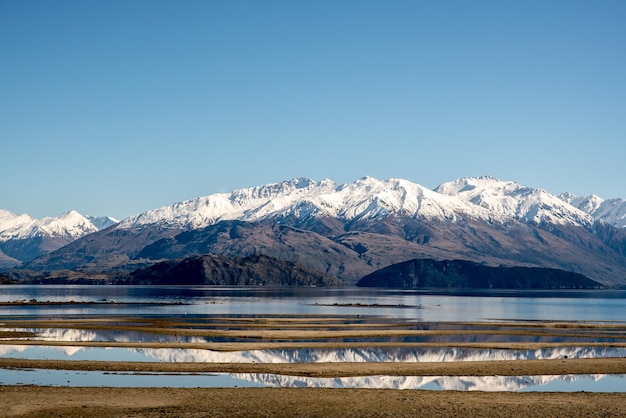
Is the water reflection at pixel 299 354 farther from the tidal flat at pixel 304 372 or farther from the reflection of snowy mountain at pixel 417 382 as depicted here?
the reflection of snowy mountain at pixel 417 382

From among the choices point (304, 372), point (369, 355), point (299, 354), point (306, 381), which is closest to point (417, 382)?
point (306, 381)

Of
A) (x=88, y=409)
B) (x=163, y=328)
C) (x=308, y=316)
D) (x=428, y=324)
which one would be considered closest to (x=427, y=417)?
(x=88, y=409)

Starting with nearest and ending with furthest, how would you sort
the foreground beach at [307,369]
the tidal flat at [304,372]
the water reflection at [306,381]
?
the foreground beach at [307,369]
the tidal flat at [304,372]
the water reflection at [306,381]

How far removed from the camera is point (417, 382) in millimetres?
62156

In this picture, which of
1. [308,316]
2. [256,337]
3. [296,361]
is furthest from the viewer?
[308,316]

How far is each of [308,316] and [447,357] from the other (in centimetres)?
7187

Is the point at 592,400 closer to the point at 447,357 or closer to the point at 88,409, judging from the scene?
the point at 447,357

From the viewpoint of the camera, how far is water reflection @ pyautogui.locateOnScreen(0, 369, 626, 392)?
58938mm

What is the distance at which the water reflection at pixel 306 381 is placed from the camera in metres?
58.9

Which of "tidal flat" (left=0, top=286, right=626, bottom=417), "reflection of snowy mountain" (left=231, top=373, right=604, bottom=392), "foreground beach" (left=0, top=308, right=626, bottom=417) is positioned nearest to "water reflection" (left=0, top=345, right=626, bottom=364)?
"tidal flat" (left=0, top=286, right=626, bottom=417)

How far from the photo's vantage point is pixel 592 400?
53062mm

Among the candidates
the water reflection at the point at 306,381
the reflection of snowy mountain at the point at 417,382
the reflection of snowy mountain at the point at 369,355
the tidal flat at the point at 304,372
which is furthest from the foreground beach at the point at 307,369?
the reflection of snowy mountain at the point at 369,355

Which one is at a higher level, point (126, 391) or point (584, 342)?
point (126, 391)

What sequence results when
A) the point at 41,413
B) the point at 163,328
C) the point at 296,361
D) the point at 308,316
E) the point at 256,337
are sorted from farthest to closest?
the point at 308,316, the point at 163,328, the point at 256,337, the point at 296,361, the point at 41,413
